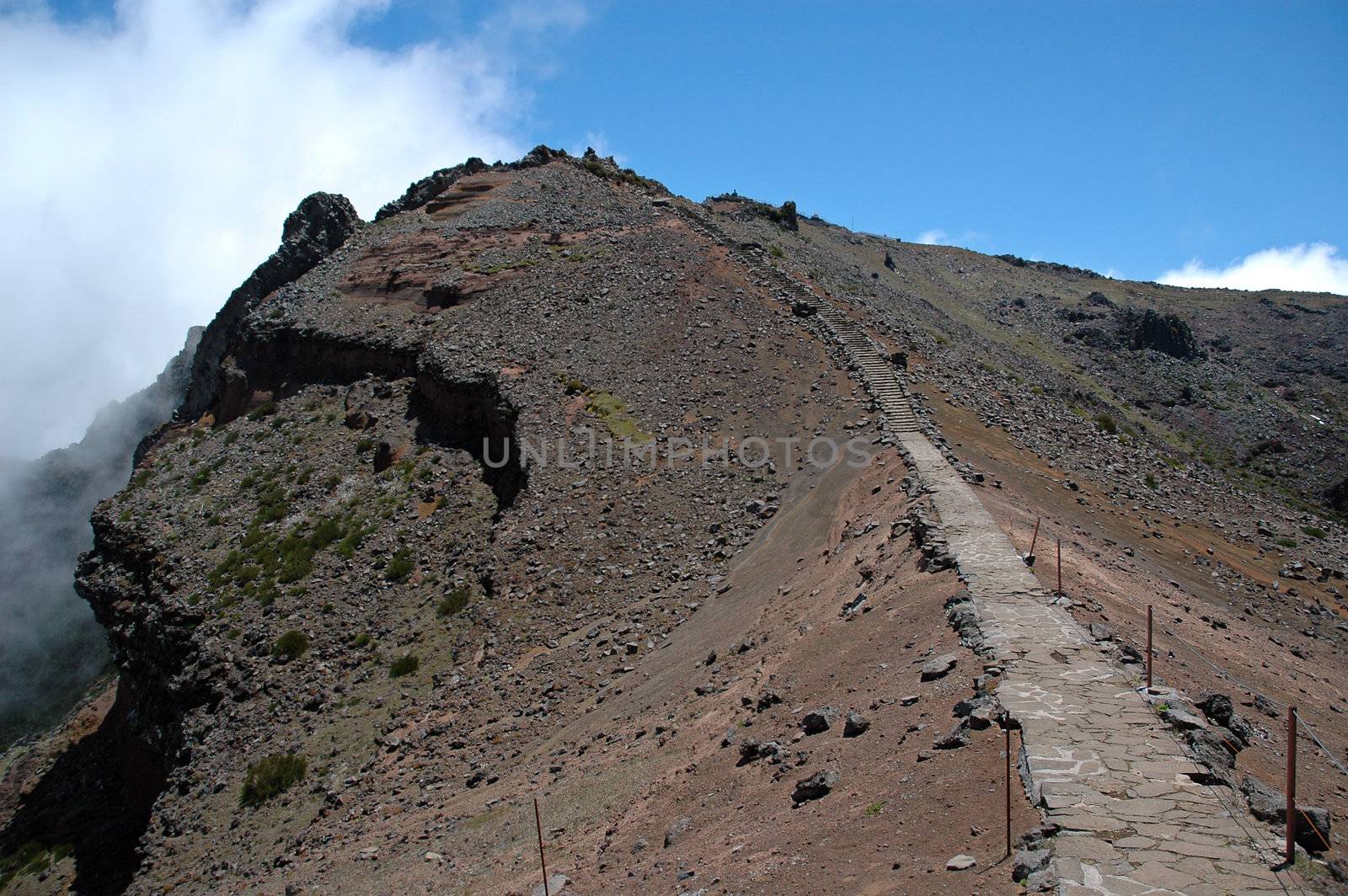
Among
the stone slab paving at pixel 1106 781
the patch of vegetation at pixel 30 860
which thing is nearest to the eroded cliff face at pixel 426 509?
the patch of vegetation at pixel 30 860

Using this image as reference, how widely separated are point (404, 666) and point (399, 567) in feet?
16.4

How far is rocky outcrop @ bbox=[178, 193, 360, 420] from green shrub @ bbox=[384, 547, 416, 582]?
22.5 metres

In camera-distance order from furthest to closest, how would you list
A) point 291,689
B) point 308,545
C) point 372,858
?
point 308,545 → point 291,689 → point 372,858

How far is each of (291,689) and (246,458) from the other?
15733 millimetres

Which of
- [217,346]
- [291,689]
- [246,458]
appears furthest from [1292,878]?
[217,346]

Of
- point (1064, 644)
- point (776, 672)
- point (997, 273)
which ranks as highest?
point (997, 273)

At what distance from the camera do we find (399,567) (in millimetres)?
28969

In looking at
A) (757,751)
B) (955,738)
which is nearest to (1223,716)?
(955,738)

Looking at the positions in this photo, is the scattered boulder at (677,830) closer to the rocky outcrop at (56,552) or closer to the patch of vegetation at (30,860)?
the patch of vegetation at (30,860)

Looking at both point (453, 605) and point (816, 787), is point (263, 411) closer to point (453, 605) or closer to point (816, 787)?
point (453, 605)

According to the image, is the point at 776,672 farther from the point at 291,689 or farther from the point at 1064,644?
the point at 291,689

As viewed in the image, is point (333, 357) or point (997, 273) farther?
point (997, 273)

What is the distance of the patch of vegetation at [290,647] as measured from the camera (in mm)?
26719

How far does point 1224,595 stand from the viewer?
2167 cm
